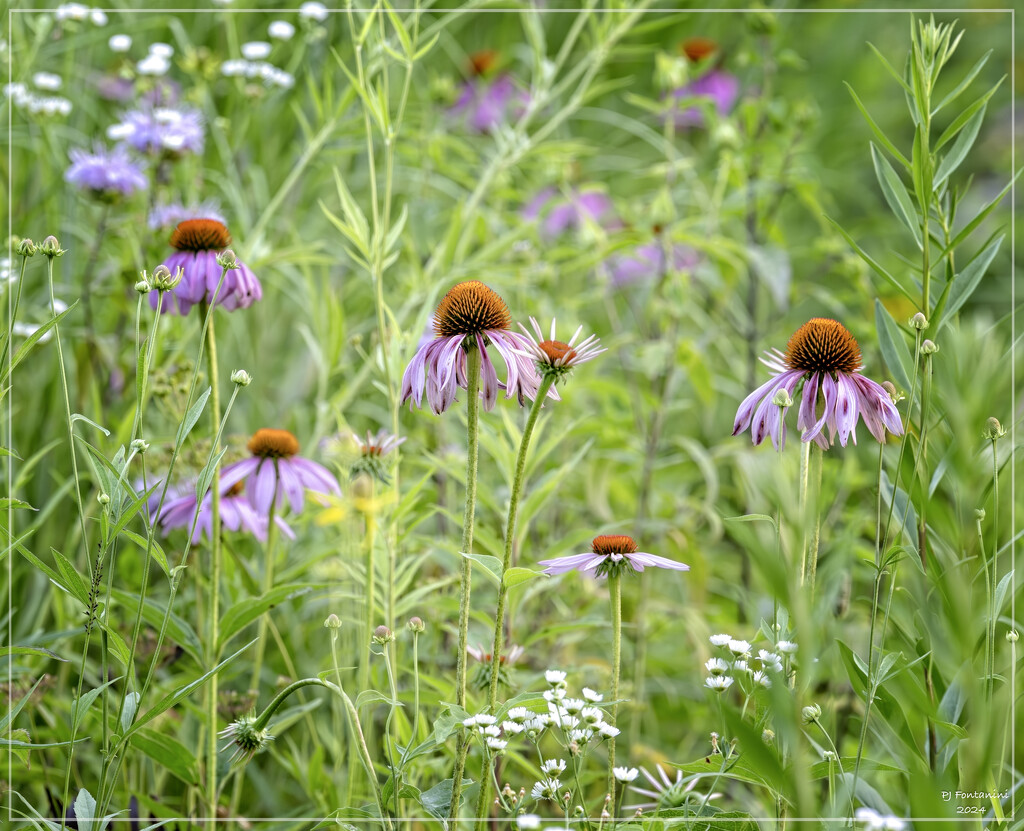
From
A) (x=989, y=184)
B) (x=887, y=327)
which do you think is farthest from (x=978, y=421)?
(x=989, y=184)

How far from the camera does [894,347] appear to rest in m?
0.83

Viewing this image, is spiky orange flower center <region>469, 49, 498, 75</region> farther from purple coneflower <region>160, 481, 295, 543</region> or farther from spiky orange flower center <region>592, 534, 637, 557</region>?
spiky orange flower center <region>592, 534, 637, 557</region>

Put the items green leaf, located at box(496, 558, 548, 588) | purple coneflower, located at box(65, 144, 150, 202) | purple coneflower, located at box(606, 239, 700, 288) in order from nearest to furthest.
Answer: green leaf, located at box(496, 558, 548, 588) → purple coneflower, located at box(65, 144, 150, 202) → purple coneflower, located at box(606, 239, 700, 288)

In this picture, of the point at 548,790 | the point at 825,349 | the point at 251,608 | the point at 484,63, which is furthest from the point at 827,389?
the point at 484,63

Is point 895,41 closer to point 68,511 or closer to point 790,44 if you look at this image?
point 790,44

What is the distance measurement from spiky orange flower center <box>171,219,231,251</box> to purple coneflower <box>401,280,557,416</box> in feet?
1.06

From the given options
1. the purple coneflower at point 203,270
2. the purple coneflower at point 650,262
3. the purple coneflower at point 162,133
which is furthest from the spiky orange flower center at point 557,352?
the purple coneflower at point 162,133

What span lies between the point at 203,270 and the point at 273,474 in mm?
238

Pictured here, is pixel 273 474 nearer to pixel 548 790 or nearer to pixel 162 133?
pixel 548 790

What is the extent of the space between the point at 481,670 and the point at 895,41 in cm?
322

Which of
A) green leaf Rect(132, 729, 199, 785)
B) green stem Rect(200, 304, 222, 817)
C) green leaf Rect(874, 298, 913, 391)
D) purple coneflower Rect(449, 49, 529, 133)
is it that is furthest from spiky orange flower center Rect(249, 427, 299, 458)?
purple coneflower Rect(449, 49, 529, 133)

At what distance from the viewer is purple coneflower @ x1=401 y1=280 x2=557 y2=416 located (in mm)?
744

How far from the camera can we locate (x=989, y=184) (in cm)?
375

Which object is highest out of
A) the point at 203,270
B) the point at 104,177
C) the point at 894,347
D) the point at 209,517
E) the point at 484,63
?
the point at 484,63
